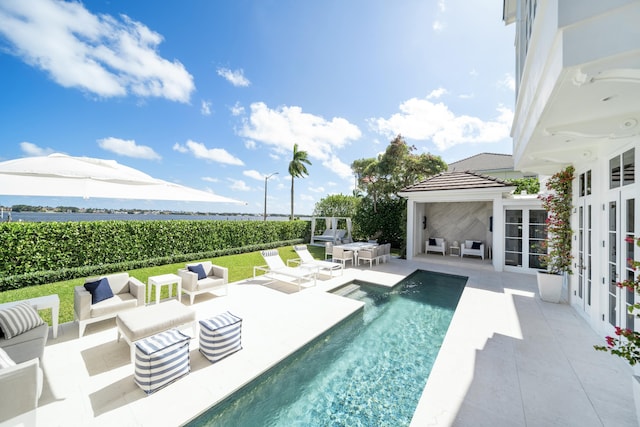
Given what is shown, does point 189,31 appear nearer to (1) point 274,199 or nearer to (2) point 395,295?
Answer: (2) point 395,295

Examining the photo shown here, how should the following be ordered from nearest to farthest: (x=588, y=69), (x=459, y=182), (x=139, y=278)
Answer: (x=588, y=69), (x=139, y=278), (x=459, y=182)

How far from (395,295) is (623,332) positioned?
5.54 metres

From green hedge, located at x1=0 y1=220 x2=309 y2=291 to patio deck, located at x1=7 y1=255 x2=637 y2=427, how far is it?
15.7 ft

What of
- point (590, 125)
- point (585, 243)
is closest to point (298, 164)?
point (585, 243)

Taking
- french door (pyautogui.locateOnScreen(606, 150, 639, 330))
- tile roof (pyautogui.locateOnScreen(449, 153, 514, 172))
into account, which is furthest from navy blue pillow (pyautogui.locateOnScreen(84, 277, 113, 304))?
tile roof (pyautogui.locateOnScreen(449, 153, 514, 172))

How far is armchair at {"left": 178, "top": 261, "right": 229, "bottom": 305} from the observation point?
6.46 metres

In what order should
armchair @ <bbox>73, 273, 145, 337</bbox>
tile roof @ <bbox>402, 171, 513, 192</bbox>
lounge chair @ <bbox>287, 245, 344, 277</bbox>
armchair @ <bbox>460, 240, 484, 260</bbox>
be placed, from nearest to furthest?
armchair @ <bbox>73, 273, 145, 337</bbox>
lounge chair @ <bbox>287, 245, 344, 277</bbox>
tile roof @ <bbox>402, 171, 513, 192</bbox>
armchair @ <bbox>460, 240, 484, 260</bbox>

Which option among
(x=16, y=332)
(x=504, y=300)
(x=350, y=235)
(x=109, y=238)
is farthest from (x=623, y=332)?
(x=350, y=235)

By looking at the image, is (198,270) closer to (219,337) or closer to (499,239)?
(219,337)

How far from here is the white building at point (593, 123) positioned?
6.57ft

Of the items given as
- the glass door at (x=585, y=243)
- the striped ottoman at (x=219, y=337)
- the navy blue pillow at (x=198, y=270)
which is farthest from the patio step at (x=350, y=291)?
the glass door at (x=585, y=243)

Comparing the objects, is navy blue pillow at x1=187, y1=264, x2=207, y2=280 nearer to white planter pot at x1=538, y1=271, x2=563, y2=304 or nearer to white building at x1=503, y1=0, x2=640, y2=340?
white building at x1=503, y1=0, x2=640, y2=340

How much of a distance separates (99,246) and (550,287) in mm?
15418

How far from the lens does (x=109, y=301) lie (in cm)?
516
